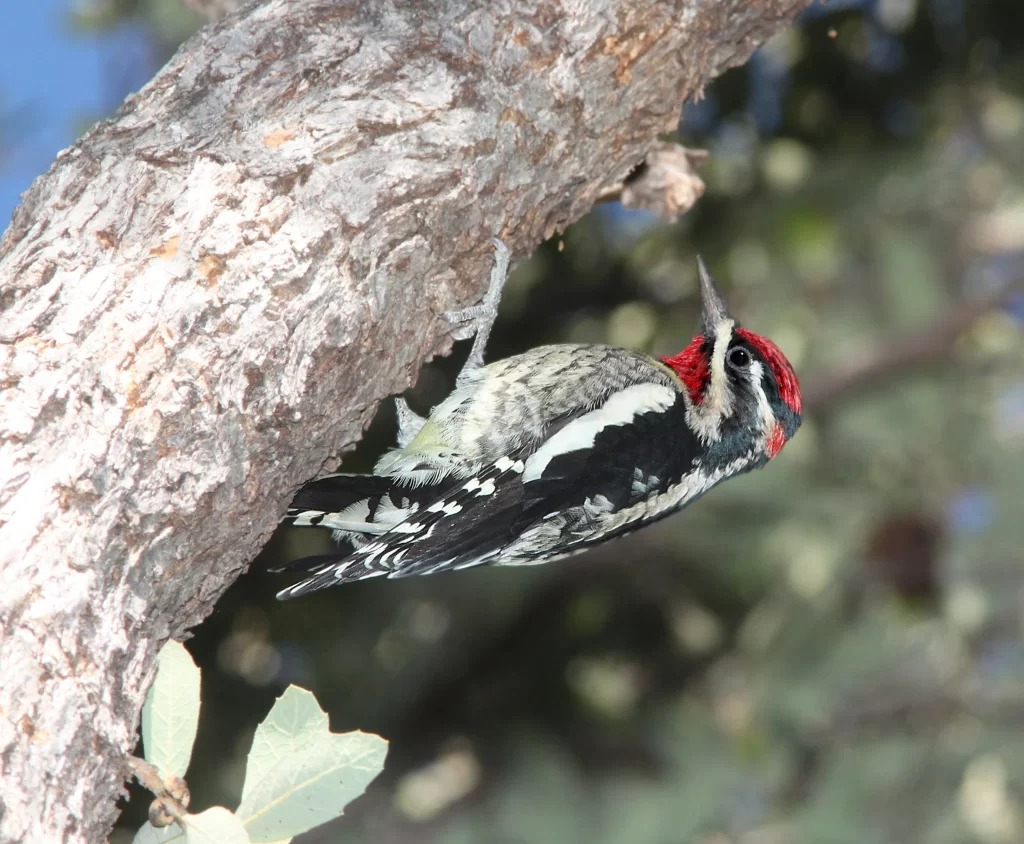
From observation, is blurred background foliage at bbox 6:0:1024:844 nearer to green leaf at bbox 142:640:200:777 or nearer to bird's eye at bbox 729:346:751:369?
bird's eye at bbox 729:346:751:369

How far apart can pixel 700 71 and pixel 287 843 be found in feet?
7.20

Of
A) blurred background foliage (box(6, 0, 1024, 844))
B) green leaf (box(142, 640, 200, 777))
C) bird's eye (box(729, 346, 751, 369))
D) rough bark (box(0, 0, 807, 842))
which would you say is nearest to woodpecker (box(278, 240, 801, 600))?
bird's eye (box(729, 346, 751, 369))

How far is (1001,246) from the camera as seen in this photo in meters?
5.64

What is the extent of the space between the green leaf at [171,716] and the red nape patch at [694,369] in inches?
73.3

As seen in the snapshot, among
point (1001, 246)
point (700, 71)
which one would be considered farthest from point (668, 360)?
point (1001, 246)

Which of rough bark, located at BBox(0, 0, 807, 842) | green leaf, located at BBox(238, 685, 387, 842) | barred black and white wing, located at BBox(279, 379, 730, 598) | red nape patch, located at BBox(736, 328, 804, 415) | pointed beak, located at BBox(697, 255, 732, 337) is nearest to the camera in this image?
rough bark, located at BBox(0, 0, 807, 842)

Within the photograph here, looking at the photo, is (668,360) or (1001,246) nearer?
(668,360)

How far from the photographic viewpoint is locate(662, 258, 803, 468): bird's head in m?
3.41

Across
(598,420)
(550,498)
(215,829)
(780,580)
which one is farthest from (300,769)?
(780,580)

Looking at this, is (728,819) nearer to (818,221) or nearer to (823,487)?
(823,487)

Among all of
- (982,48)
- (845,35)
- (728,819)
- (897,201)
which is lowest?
(728,819)

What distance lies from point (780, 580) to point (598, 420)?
2.21 metres

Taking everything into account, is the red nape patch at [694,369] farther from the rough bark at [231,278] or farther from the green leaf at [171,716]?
the green leaf at [171,716]

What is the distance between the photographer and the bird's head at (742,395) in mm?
3406
